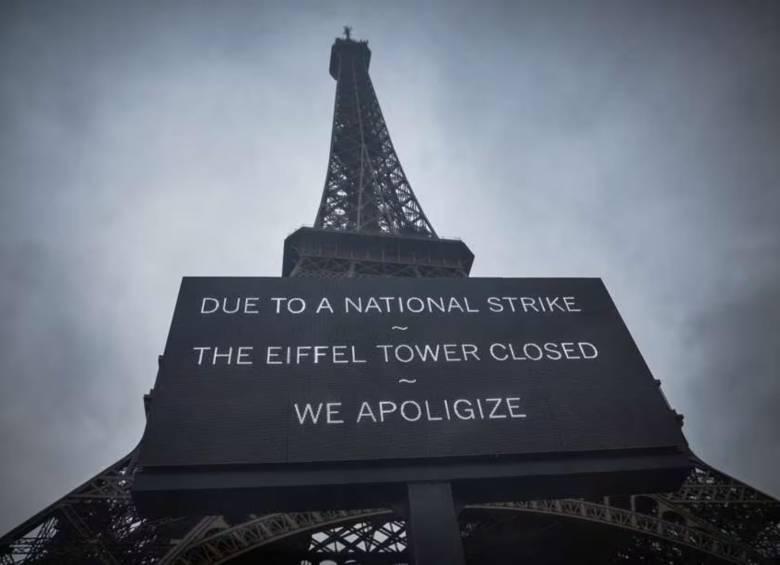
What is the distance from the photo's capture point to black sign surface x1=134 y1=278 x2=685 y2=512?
9906 mm

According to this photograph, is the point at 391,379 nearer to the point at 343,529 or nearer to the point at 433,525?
the point at 433,525

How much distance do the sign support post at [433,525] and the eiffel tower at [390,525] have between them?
3.44 meters

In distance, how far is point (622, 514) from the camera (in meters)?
21.1

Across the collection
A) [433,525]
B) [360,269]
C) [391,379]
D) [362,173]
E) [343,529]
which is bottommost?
[433,525]

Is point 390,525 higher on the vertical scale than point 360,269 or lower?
lower

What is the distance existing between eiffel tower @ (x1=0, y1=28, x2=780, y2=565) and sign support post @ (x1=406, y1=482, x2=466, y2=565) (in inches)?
135

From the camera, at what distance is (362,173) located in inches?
1591

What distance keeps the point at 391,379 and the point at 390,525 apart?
12641mm

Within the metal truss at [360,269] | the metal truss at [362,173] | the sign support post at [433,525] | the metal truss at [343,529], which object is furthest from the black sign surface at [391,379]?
the metal truss at [362,173]

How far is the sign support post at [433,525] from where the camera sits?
8.73m

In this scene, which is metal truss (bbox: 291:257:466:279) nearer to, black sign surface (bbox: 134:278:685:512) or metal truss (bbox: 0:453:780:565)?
metal truss (bbox: 0:453:780:565)

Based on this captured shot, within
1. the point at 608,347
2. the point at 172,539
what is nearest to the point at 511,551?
the point at 172,539

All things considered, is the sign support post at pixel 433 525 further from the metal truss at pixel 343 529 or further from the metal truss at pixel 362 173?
the metal truss at pixel 362 173

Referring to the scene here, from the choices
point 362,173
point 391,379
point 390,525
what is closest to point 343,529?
point 390,525
